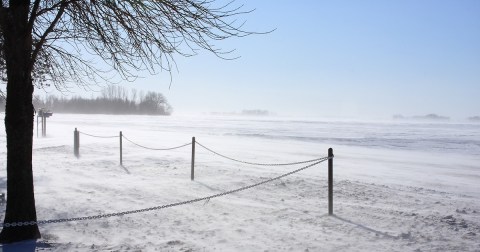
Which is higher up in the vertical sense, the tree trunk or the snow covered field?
the tree trunk

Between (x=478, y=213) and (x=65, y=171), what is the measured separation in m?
11.0

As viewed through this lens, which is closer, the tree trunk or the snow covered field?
the tree trunk

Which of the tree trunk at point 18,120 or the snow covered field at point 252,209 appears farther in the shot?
the snow covered field at point 252,209

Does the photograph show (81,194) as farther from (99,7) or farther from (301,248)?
(301,248)

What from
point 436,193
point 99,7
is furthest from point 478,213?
point 99,7

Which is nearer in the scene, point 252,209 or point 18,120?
point 18,120

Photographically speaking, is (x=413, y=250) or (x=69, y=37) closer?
(x=413, y=250)

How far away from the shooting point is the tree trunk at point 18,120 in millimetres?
5082

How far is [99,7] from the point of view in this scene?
18.2 ft

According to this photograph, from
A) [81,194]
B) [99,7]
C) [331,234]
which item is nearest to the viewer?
[99,7]

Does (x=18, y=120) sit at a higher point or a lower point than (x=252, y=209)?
higher

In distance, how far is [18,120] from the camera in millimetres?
5188

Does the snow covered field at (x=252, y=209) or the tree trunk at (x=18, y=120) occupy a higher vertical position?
the tree trunk at (x=18, y=120)

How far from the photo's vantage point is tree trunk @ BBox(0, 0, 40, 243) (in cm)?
508
